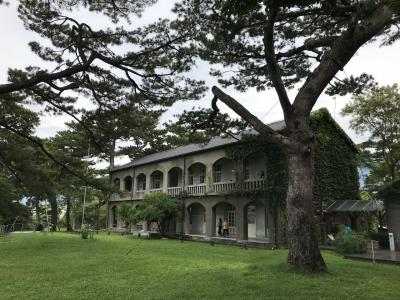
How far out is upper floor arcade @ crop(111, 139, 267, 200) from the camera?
2153cm

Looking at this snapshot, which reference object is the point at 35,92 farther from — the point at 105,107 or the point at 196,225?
the point at 196,225

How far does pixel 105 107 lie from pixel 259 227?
13.7 m

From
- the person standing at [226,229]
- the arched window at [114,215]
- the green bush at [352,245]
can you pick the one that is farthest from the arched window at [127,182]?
the green bush at [352,245]

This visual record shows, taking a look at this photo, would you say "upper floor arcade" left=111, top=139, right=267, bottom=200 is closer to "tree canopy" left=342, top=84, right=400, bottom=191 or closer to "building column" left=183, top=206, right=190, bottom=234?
"building column" left=183, top=206, right=190, bottom=234

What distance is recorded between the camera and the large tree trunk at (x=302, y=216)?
879 cm

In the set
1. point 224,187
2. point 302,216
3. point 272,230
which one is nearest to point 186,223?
point 224,187

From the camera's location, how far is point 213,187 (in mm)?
23266

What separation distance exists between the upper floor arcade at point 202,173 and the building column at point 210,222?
1.20 metres

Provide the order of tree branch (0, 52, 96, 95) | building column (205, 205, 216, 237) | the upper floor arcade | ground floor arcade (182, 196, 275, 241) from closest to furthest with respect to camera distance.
→ tree branch (0, 52, 96, 95)
ground floor arcade (182, 196, 275, 241)
the upper floor arcade
building column (205, 205, 216, 237)

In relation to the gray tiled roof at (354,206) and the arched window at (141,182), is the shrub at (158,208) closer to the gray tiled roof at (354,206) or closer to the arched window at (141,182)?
the arched window at (141,182)

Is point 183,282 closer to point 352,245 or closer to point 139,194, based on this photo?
point 352,245

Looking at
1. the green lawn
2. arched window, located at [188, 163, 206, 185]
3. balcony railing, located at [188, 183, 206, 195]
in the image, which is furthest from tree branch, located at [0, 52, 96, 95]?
arched window, located at [188, 163, 206, 185]

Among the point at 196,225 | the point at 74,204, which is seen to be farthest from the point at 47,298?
the point at 74,204

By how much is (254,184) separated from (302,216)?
12.1 m
